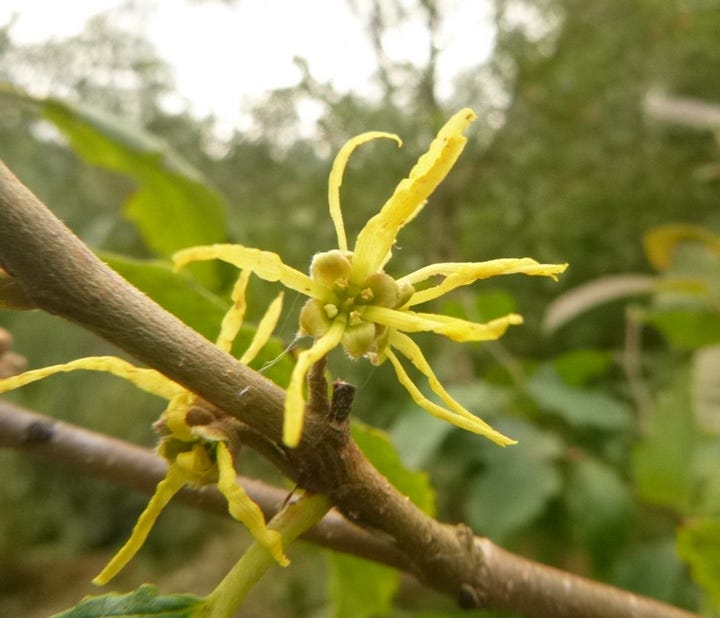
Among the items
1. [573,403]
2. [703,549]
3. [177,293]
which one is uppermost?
[177,293]

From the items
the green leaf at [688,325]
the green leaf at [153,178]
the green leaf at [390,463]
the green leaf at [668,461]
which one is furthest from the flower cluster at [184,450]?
the green leaf at [688,325]

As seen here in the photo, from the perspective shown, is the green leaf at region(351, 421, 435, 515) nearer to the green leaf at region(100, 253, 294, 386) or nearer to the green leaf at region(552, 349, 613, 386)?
the green leaf at region(100, 253, 294, 386)

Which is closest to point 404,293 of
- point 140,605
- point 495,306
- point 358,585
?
point 140,605

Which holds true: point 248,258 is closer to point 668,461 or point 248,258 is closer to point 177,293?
point 177,293

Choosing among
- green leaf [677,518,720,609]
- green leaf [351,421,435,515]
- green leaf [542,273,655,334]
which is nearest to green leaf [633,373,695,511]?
green leaf [542,273,655,334]

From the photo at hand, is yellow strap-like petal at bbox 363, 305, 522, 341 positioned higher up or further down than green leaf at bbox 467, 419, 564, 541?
higher up

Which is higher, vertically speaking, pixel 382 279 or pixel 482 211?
pixel 382 279

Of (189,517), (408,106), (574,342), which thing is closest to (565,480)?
(574,342)
